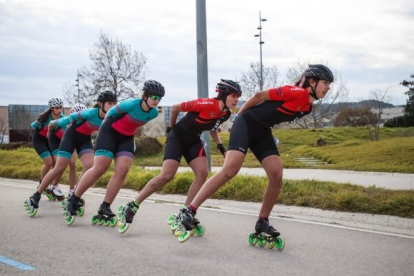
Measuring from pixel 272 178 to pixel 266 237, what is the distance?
73cm

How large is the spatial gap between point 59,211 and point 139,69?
28.4m

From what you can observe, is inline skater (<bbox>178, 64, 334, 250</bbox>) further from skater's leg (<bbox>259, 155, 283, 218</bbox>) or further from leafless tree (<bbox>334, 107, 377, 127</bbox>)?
leafless tree (<bbox>334, 107, 377, 127</bbox>)

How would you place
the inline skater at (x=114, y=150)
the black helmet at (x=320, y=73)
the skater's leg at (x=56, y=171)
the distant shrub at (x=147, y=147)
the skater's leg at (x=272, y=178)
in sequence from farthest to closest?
the distant shrub at (x=147, y=147), the skater's leg at (x=56, y=171), the inline skater at (x=114, y=150), the skater's leg at (x=272, y=178), the black helmet at (x=320, y=73)

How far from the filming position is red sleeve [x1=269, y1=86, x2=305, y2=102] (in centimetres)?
548

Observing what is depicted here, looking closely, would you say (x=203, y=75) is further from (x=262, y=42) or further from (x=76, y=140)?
(x=262, y=42)

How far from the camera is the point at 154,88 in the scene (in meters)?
6.71

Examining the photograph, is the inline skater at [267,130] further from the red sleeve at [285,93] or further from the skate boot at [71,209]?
the skate boot at [71,209]

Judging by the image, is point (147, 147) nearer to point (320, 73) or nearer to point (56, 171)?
point (56, 171)

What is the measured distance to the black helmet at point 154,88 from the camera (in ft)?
22.0

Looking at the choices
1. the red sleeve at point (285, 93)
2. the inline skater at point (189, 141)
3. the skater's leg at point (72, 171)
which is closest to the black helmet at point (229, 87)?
the inline skater at point (189, 141)

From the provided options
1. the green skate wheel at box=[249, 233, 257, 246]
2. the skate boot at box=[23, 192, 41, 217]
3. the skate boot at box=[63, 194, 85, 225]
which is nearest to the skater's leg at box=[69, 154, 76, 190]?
the skate boot at box=[23, 192, 41, 217]

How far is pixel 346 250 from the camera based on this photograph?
5605mm

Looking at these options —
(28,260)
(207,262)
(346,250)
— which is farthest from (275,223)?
(28,260)

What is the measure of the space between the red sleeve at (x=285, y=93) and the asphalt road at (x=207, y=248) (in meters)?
1.84
